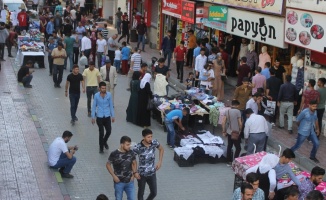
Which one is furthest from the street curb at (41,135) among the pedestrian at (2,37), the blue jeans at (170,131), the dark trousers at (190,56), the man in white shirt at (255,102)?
the dark trousers at (190,56)

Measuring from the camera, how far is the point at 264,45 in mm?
21422

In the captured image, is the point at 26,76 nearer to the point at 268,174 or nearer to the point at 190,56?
the point at 190,56

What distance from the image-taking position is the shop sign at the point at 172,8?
89.4 ft

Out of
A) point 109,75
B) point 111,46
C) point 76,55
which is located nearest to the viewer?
point 109,75

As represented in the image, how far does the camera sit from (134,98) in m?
17.3

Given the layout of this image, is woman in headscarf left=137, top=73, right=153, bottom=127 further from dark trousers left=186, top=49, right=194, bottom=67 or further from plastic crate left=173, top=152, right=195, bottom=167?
dark trousers left=186, top=49, right=194, bottom=67

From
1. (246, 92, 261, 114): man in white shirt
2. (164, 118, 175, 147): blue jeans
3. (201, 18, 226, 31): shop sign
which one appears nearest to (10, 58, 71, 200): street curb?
(164, 118, 175, 147): blue jeans

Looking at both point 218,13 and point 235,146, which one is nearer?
point 235,146

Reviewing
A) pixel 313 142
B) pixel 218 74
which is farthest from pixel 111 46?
pixel 313 142

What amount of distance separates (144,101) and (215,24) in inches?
288

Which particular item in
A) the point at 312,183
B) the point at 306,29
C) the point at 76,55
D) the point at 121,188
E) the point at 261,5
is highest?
the point at 261,5

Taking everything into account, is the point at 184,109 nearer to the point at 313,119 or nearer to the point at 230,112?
the point at 230,112

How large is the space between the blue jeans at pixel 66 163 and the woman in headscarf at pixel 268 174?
162 inches

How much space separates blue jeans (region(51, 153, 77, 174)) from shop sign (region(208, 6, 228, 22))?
10916mm
